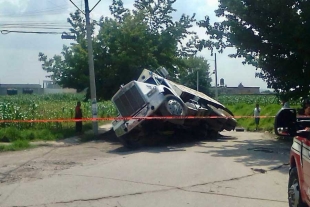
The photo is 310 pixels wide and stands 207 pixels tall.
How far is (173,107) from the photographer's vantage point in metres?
18.3

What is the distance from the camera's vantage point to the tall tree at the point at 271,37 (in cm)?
1831

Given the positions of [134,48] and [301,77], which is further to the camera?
[134,48]

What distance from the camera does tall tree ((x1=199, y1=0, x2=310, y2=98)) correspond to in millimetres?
18312

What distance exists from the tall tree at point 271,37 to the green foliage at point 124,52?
3098mm

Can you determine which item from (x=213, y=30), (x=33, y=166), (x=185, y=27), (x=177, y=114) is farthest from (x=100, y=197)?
(x=185, y=27)

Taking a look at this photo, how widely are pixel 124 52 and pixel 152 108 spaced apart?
740 cm

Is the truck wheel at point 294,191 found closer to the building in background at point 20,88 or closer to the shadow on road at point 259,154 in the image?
the shadow on road at point 259,154

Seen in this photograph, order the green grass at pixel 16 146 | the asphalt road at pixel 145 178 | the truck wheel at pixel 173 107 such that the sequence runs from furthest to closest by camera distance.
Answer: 1. the truck wheel at pixel 173 107
2. the green grass at pixel 16 146
3. the asphalt road at pixel 145 178

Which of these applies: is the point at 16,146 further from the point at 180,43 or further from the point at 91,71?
the point at 180,43

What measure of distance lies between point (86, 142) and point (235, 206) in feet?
42.7

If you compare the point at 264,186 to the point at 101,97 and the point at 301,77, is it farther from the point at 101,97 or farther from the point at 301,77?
the point at 101,97

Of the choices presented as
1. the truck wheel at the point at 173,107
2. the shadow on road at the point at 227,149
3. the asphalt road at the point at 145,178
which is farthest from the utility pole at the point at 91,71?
the asphalt road at the point at 145,178

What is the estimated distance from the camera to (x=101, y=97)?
86.6 ft

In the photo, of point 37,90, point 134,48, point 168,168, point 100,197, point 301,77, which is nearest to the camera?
point 100,197
